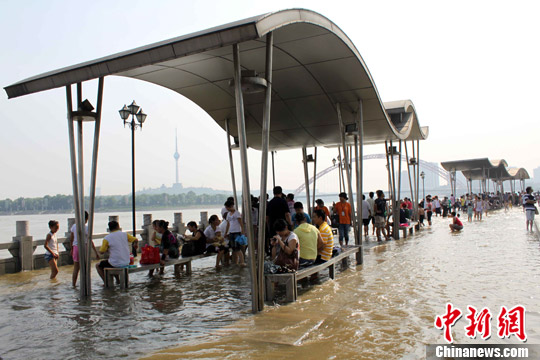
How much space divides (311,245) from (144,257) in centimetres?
364

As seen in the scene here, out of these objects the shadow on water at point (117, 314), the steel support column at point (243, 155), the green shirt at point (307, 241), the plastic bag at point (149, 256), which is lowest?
the shadow on water at point (117, 314)

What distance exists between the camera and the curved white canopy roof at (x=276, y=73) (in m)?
6.08

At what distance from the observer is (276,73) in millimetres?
10188

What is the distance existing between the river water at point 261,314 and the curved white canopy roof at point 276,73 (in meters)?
3.59

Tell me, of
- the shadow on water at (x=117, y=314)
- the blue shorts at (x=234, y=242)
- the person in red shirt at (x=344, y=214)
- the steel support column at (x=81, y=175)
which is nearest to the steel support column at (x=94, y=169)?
the steel support column at (x=81, y=175)

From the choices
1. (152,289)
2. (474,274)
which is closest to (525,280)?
(474,274)

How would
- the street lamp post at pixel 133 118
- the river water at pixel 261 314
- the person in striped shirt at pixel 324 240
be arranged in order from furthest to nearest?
the street lamp post at pixel 133 118 < the person in striped shirt at pixel 324 240 < the river water at pixel 261 314

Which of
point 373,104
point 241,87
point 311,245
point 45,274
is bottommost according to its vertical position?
point 45,274

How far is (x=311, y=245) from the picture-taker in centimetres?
831

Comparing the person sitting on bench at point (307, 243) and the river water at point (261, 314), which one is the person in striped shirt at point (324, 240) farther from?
the river water at point (261, 314)

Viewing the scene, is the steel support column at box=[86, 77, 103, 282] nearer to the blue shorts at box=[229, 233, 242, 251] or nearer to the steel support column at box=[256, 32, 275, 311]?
the steel support column at box=[256, 32, 275, 311]

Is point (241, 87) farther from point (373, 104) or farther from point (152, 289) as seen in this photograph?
point (373, 104)

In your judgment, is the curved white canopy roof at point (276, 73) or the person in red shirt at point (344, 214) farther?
the person in red shirt at point (344, 214)

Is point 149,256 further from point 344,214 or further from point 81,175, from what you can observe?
point 344,214
